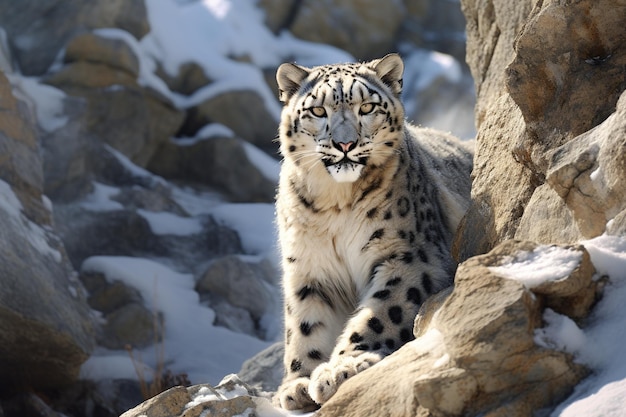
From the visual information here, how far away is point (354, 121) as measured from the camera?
15.9 feet

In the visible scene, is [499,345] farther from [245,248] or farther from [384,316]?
[245,248]

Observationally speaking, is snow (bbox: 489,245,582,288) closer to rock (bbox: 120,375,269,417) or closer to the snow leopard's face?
rock (bbox: 120,375,269,417)

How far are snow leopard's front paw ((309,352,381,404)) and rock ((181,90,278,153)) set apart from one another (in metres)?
8.55

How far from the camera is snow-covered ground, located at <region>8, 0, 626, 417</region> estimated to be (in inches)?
119

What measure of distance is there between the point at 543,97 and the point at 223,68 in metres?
9.68

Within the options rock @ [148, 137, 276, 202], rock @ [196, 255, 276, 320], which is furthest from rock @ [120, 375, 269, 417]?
rock @ [148, 137, 276, 202]

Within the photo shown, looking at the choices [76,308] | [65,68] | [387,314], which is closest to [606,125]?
[387,314]

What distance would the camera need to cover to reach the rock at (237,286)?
30.5ft

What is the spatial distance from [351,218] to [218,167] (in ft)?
24.9

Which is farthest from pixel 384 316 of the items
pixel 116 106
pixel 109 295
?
pixel 116 106

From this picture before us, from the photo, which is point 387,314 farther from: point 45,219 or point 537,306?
point 45,219

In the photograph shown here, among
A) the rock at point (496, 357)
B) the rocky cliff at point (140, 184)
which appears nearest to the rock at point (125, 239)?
the rocky cliff at point (140, 184)

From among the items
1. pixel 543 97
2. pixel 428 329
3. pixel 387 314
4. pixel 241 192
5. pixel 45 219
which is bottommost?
pixel 241 192

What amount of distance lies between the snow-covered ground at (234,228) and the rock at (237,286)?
0.20m
